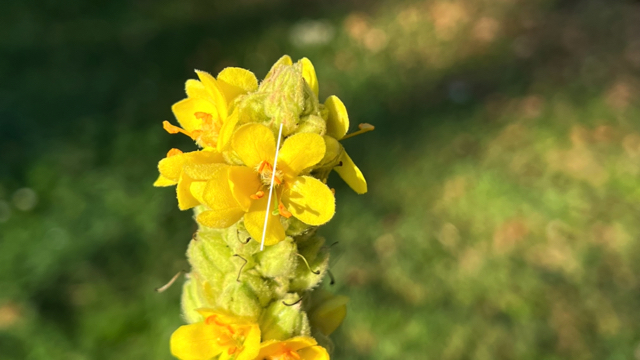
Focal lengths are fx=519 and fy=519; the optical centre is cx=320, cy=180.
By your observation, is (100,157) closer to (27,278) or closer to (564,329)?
(27,278)

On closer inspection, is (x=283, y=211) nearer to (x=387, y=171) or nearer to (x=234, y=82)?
(x=234, y=82)

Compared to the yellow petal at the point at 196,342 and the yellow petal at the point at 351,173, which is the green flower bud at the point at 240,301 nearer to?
the yellow petal at the point at 196,342

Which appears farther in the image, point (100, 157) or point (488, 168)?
point (488, 168)

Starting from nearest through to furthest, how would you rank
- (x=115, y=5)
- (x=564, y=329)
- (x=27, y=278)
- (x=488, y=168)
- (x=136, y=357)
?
(x=136, y=357)
(x=27, y=278)
(x=564, y=329)
(x=488, y=168)
(x=115, y=5)

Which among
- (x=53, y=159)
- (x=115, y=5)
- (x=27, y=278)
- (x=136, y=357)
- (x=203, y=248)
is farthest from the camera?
(x=115, y=5)

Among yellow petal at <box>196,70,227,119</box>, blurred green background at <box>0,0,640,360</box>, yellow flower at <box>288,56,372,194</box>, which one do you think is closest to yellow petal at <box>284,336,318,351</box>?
yellow flower at <box>288,56,372,194</box>

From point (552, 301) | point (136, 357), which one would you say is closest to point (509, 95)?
point (552, 301)

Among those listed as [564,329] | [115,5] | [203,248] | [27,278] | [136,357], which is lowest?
[564,329]
